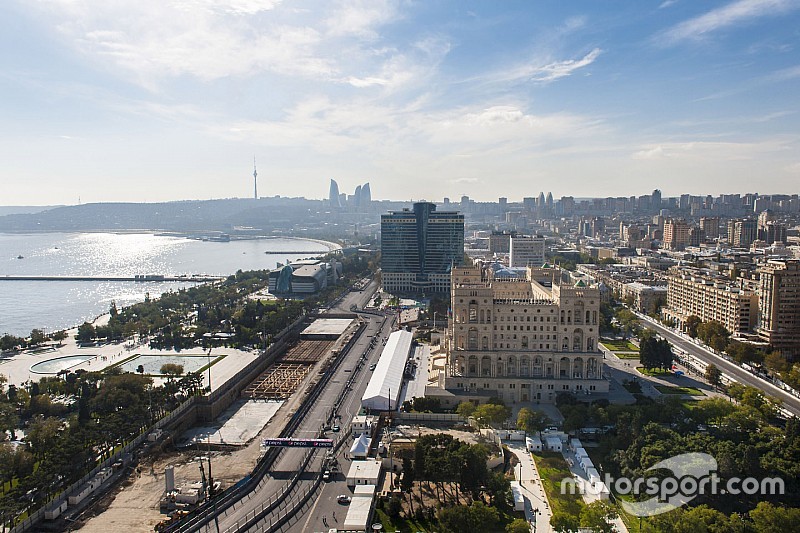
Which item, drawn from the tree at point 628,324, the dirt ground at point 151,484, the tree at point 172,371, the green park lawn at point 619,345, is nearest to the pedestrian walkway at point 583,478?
the dirt ground at point 151,484

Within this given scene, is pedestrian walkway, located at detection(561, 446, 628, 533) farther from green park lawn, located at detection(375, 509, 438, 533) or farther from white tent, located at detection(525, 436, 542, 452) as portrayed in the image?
green park lawn, located at detection(375, 509, 438, 533)

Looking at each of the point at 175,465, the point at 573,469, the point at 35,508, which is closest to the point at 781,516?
the point at 573,469

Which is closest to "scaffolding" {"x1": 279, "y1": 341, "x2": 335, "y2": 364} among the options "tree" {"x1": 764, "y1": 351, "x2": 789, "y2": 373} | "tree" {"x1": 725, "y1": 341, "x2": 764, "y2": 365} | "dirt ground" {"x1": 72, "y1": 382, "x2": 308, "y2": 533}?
"dirt ground" {"x1": 72, "y1": 382, "x2": 308, "y2": 533}

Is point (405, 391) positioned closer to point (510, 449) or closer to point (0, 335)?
point (510, 449)

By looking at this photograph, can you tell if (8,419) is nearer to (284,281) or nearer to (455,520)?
(455,520)

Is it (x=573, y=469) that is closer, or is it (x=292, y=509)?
(x=292, y=509)
